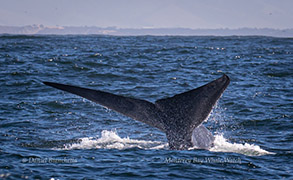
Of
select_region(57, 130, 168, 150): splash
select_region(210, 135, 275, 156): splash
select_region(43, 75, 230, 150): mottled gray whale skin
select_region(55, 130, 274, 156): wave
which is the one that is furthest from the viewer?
select_region(57, 130, 168, 150): splash

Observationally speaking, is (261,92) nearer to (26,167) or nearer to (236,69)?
(236,69)

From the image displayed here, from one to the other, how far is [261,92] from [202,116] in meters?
10.2

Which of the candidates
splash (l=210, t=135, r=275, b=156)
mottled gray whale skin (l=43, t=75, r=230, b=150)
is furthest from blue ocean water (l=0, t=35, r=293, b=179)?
mottled gray whale skin (l=43, t=75, r=230, b=150)

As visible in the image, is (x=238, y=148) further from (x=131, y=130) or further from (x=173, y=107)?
(x=131, y=130)

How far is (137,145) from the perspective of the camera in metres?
9.42

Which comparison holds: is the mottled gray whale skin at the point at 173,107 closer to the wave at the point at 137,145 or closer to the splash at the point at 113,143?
the wave at the point at 137,145

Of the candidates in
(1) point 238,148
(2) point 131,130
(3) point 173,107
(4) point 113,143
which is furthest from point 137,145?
(3) point 173,107

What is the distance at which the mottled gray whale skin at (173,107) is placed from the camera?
6.71 m

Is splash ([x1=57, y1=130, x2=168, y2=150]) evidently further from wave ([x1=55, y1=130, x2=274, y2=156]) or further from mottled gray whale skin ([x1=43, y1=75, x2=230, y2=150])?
mottled gray whale skin ([x1=43, y1=75, x2=230, y2=150])

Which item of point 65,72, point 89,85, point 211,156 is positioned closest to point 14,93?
point 89,85

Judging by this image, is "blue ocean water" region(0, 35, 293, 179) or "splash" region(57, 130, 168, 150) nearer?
"blue ocean water" region(0, 35, 293, 179)

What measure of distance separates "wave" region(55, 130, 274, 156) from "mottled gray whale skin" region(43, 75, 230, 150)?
150 centimetres

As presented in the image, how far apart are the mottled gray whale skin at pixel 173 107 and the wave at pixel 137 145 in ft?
4.94

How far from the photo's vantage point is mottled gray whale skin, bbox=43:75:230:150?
671 centimetres
